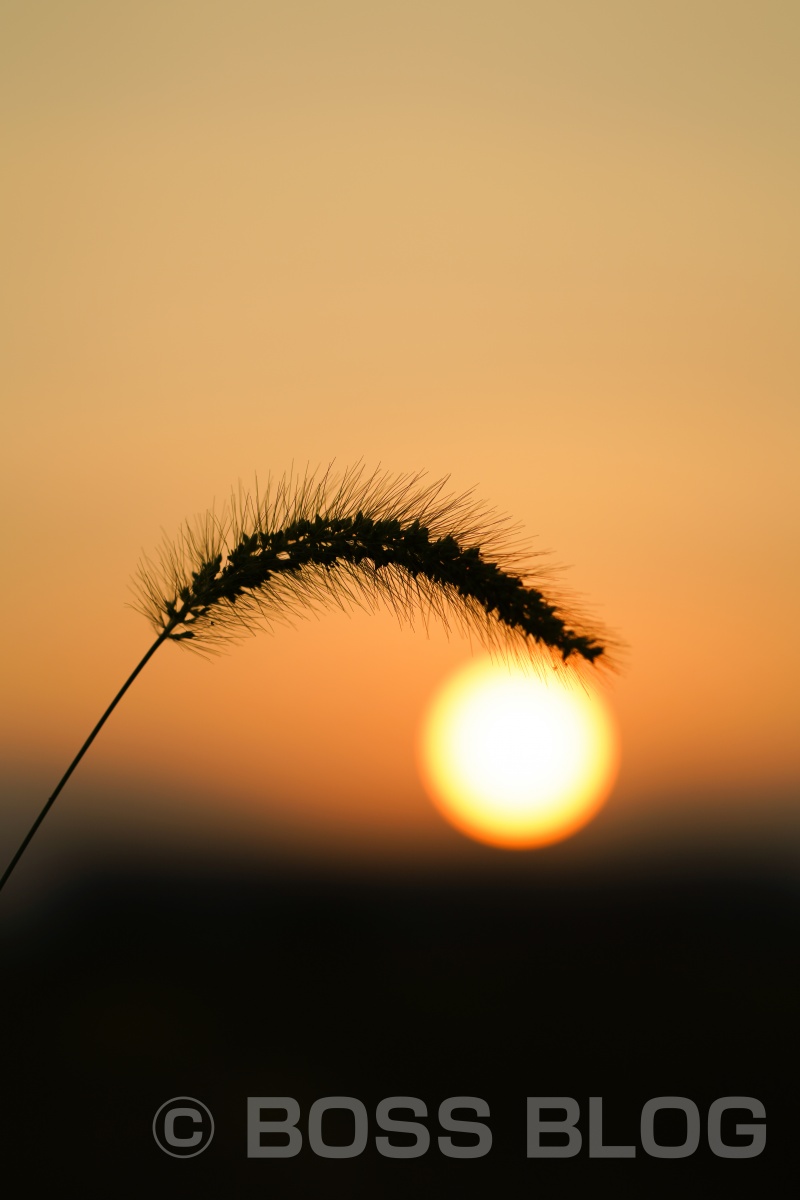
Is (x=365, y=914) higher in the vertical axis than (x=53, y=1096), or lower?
higher

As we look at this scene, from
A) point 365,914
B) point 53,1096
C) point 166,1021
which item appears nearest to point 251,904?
point 365,914

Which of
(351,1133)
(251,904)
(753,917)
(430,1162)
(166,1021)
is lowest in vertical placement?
(351,1133)

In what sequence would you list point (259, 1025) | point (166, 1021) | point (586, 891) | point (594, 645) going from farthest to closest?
point (586, 891) < point (166, 1021) < point (259, 1025) < point (594, 645)

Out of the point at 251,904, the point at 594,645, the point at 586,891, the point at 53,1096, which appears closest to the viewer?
the point at 594,645

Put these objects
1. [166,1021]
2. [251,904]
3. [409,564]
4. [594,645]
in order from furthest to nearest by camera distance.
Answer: [251,904]
[166,1021]
[409,564]
[594,645]

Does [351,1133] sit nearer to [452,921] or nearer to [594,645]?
[594,645]

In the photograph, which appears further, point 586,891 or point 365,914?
point 586,891

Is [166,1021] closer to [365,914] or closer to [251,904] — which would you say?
[251,904]

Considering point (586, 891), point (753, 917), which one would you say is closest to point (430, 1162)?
point (753, 917)

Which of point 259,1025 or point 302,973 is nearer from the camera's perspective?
point 259,1025
